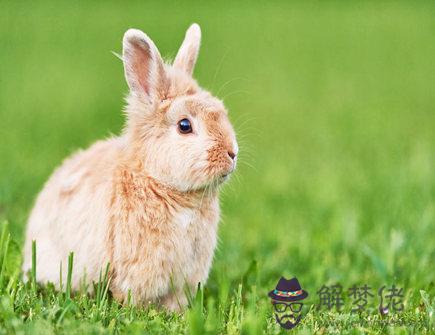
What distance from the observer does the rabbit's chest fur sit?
3.57 m

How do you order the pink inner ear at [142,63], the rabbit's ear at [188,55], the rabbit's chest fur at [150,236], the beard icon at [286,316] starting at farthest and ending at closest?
the rabbit's ear at [188,55], the pink inner ear at [142,63], the rabbit's chest fur at [150,236], the beard icon at [286,316]

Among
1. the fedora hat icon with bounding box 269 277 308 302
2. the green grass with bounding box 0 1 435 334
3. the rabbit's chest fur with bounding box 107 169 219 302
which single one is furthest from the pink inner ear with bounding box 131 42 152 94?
the fedora hat icon with bounding box 269 277 308 302

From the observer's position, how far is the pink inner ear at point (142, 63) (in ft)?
12.1

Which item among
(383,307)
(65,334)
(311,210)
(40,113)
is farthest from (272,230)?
(40,113)

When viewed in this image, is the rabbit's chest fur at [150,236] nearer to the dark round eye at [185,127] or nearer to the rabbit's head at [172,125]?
the rabbit's head at [172,125]

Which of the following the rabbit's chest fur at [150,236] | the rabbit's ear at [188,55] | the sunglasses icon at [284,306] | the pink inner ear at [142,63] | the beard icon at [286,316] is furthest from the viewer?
the rabbit's ear at [188,55]

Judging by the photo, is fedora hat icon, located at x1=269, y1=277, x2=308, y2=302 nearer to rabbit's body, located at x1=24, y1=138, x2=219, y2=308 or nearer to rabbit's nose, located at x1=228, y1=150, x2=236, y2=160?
rabbit's body, located at x1=24, y1=138, x2=219, y2=308

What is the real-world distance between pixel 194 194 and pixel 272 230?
5.89 ft

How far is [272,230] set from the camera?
5.38 meters

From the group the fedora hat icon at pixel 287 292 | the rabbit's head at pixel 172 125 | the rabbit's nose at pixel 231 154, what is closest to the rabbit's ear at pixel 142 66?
the rabbit's head at pixel 172 125

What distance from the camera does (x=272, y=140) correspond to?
329 inches

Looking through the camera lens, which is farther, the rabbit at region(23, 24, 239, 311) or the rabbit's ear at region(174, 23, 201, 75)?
the rabbit's ear at region(174, 23, 201, 75)

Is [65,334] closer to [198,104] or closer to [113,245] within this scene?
[113,245]

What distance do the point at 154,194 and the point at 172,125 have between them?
344mm
